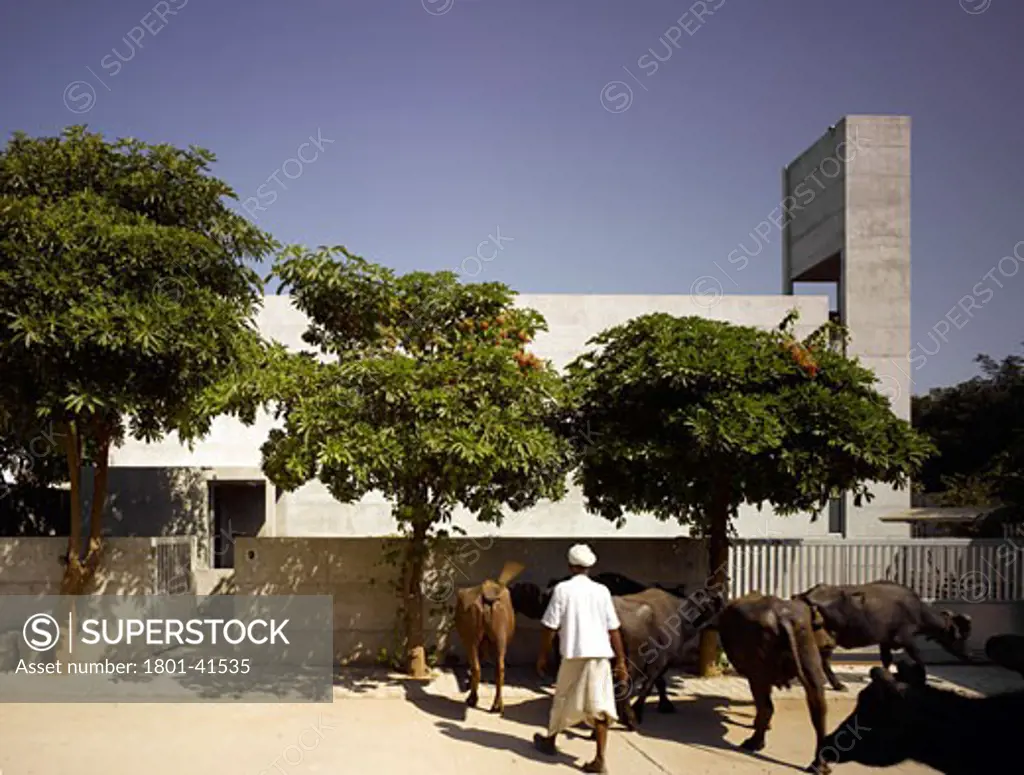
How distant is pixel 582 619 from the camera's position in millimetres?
6637

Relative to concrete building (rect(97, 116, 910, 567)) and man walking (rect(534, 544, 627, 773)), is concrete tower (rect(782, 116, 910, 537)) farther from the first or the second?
man walking (rect(534, 544, 627, 773))

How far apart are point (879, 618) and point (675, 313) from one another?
10.9 metres

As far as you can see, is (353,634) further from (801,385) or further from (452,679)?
(801,385)

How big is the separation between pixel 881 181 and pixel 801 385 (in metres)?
13.5

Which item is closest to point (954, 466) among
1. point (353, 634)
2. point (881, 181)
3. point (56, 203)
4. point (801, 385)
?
point (881, 181)

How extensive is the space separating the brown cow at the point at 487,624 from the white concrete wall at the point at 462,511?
28.5ft

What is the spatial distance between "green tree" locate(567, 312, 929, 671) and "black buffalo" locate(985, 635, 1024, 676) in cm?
176

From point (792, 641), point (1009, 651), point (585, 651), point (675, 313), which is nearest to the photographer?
point (585, 651)

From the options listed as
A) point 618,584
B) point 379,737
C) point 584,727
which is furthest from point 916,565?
point 379,737

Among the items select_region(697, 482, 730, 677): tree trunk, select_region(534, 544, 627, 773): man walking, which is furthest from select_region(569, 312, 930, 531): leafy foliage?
select_region(534, 544, 627, 773): man walking

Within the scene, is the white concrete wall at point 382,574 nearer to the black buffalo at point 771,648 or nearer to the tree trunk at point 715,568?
the tree trunk at point 715,568

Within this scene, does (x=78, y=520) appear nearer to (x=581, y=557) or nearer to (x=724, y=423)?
(x=581, y=557)

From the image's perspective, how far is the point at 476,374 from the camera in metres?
8.91

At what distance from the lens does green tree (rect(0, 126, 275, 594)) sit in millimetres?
8172
